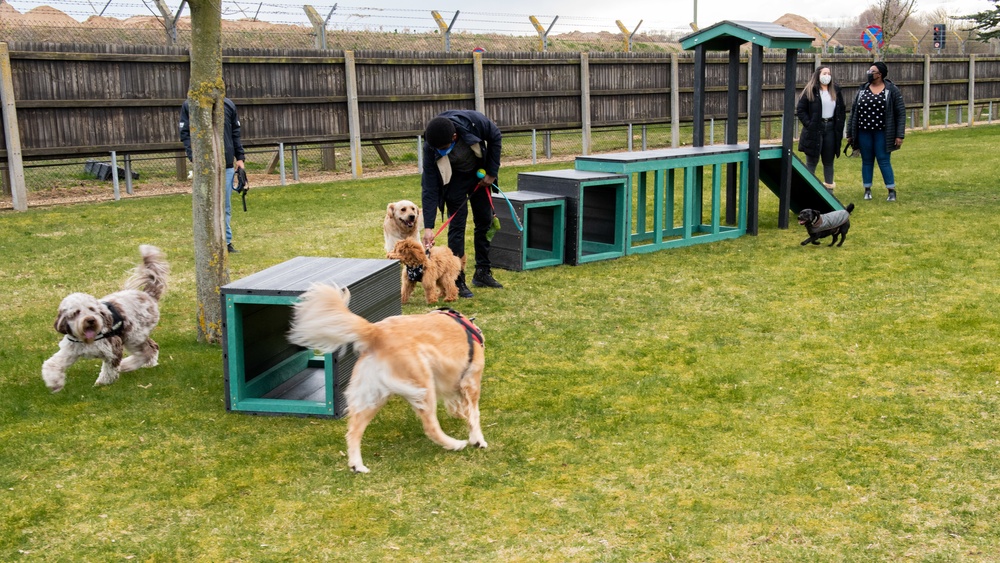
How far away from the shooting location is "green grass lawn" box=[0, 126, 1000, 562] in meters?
3.93

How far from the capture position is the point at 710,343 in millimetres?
6859

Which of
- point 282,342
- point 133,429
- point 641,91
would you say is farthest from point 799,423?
point 641,91

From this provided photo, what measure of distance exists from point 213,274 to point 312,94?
10959 mm

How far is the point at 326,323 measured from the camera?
441 cm

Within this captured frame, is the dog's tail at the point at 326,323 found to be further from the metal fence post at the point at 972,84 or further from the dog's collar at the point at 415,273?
the metal fence post at the point at 972,84

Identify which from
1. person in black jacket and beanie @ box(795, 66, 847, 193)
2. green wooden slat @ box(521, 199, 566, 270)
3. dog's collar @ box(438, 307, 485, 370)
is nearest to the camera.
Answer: dog's collar @ box(438, 307, 485, 370)

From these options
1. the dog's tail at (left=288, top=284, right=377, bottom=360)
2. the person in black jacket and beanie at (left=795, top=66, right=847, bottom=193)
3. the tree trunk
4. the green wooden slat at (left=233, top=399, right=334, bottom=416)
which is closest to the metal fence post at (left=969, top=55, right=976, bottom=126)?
the person in black jacket and beanie at (left=795, top=66, right=847, bottom=193)

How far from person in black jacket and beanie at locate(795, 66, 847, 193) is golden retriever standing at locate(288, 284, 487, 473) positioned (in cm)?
937

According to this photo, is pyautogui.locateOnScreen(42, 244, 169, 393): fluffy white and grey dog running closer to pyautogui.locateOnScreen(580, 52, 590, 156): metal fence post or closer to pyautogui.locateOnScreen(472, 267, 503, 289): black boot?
pyautogui.locateOnScreen(472, 267, 503, 289): black boot

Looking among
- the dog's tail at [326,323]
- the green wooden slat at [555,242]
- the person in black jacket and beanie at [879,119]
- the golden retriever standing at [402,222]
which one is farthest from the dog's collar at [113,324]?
the person in black jacket and beanie at [879,119]

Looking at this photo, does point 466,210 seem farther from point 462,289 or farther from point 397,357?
point 397,357

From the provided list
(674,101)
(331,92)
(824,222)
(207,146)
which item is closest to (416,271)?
(207,146)

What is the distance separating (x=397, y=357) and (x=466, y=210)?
4.29 m

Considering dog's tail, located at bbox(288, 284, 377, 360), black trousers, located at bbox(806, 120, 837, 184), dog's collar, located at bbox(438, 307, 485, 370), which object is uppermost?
black trousers, located at bbox(806, 120, 837, 184)
